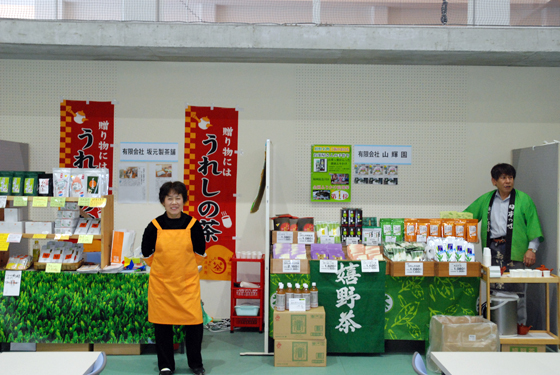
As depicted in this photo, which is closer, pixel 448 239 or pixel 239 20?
pixel 448 239

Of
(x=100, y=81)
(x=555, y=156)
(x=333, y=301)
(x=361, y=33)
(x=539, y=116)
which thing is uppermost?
(x=361, y=33)

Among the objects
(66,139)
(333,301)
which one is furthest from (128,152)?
(333,301)

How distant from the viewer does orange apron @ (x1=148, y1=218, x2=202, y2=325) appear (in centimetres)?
377

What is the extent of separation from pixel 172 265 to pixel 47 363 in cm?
154

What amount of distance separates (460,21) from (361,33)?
1.11 m

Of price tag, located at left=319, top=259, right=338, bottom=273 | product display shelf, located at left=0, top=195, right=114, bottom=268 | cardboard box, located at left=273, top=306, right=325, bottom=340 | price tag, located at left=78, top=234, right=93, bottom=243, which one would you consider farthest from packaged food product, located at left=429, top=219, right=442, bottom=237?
price tag, located at left=78, top=234, right=93, bottom=243

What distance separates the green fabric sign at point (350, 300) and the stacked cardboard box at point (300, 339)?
222 millimetres

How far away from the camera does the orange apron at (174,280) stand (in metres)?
3.77

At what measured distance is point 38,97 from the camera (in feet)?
18.0

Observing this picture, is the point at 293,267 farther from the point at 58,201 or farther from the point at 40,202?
the point at 40,202

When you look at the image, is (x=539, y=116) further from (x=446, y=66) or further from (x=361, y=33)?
(x=361, y=33)

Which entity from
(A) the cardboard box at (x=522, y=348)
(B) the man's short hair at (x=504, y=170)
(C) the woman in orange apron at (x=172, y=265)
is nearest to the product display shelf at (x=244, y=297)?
(C) the woman in orange apron at (x=172, y=265)

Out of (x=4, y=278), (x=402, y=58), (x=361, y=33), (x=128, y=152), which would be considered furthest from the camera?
(x=128, y=152)

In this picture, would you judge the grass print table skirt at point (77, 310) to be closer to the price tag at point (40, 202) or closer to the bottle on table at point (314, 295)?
the price tag at point (40, 202)
